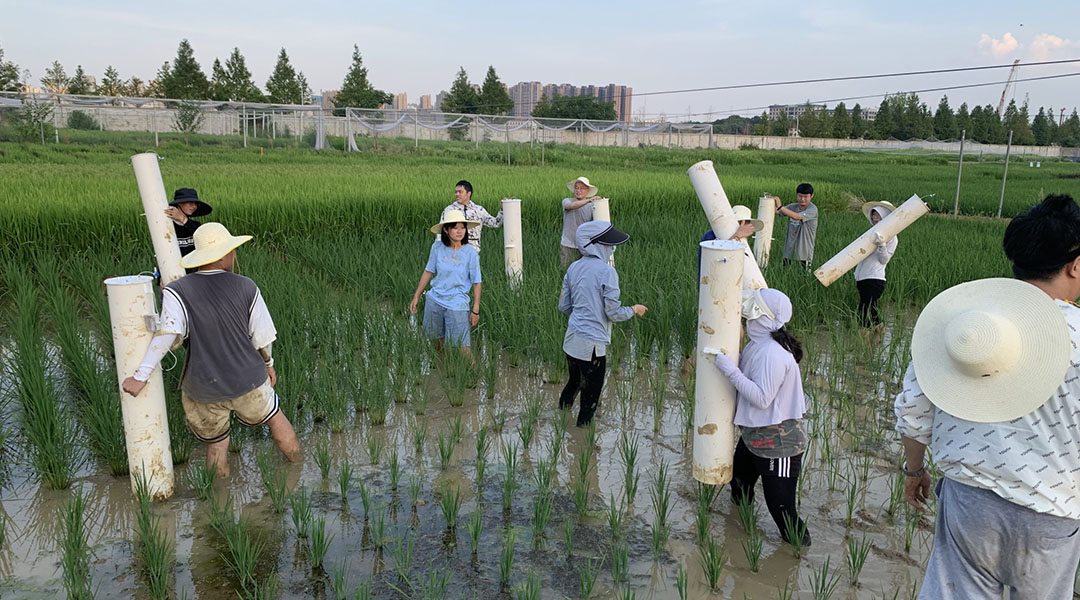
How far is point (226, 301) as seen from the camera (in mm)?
3666

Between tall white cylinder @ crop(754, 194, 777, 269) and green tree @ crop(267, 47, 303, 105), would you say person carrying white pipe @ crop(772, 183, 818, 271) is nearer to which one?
tall white cylinder @ crop(754, 194, 777, 269)

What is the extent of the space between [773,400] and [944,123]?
74.4 m

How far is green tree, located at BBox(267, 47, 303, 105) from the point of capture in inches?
1941

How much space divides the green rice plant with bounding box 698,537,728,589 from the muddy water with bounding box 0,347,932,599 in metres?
0.05

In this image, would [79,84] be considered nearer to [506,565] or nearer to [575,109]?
[575,109]

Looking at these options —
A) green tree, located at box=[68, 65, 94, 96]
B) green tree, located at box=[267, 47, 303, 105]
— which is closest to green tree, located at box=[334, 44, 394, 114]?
green tree, located at box=[267, 47, 303, 105]

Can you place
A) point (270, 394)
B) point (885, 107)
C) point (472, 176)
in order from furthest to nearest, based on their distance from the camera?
point (885, 107)
point (472, 176)
point (270, 394)

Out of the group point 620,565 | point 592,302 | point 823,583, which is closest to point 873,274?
point 592,302

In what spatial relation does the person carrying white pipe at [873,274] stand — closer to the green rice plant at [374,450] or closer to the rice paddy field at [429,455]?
the rice paddy field at [429,455]

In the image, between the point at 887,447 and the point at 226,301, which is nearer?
the point at 226,301

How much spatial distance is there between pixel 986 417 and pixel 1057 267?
430 millimetres

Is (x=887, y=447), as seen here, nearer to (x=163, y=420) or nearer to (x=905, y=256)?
(x=163, y=420)

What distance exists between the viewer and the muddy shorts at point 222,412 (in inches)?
149

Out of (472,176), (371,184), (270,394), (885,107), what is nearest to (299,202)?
(371,184)
